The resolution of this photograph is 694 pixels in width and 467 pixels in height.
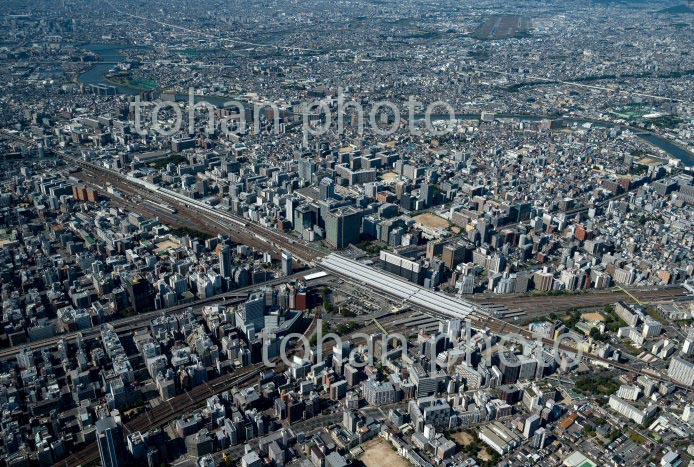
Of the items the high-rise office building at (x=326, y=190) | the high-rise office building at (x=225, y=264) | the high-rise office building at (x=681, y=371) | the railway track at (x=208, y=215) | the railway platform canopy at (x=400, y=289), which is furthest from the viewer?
the high-rise office building at (x=326, y=190)

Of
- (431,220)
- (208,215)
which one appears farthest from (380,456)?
(208,215)

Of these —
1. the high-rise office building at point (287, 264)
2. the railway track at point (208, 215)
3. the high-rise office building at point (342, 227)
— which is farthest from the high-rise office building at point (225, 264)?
the high-rise office building at point (342, 227)

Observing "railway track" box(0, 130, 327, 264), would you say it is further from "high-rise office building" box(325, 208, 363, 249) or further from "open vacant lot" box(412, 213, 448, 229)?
"open vacant lot" box(412, 213, 448, 229)

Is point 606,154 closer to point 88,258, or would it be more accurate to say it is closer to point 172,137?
point 172,137

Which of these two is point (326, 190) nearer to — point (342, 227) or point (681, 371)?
point (342, 227)

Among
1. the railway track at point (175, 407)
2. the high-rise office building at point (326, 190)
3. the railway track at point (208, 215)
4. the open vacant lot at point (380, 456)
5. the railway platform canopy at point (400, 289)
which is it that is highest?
the high-rise office building at point (326, 190)

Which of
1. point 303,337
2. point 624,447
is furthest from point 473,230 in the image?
point 624,447

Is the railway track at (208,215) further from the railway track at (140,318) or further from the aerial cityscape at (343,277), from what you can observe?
the railway track at (140,318)

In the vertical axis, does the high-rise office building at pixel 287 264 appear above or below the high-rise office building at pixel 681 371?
above
